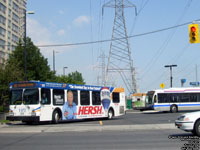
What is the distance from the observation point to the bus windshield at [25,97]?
2006cm

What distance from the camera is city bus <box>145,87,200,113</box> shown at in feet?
123

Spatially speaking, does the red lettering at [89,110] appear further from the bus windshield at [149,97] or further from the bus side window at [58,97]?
the bus windshield at [149,97]

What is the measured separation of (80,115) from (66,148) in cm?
1357

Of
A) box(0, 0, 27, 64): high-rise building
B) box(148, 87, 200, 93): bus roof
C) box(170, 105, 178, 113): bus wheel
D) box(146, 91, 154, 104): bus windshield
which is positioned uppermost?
box(0, 0, 27, 64): high-rise building

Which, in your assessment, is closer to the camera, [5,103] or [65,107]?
[65,107]

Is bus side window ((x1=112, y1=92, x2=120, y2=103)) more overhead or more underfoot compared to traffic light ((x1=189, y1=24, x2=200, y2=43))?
more underfoot

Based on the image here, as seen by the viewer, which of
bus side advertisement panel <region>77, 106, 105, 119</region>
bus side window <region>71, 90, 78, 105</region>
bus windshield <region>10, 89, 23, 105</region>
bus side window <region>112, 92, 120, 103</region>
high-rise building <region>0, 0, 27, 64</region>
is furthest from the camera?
high-rise building <region>0, 0, 27, 64</region>

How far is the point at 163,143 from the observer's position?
10.8m

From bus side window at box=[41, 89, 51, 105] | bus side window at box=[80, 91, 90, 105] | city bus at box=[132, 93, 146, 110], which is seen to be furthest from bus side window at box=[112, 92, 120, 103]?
city bus at box=[132, 93, 146, 110]

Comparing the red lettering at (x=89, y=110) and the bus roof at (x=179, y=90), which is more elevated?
the bus roof at (x=179, y=90)

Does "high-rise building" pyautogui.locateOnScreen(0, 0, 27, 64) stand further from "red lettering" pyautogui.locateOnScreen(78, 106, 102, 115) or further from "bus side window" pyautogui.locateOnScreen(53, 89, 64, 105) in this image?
"bus side window" pyautogui.locateOnScreen(53, 89, 64, 105)

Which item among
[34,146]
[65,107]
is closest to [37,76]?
[65,107]

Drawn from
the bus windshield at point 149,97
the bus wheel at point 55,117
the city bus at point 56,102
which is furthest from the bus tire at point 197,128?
the bus windshield at point 149,97

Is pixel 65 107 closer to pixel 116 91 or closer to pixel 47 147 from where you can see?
pixel 116 91
